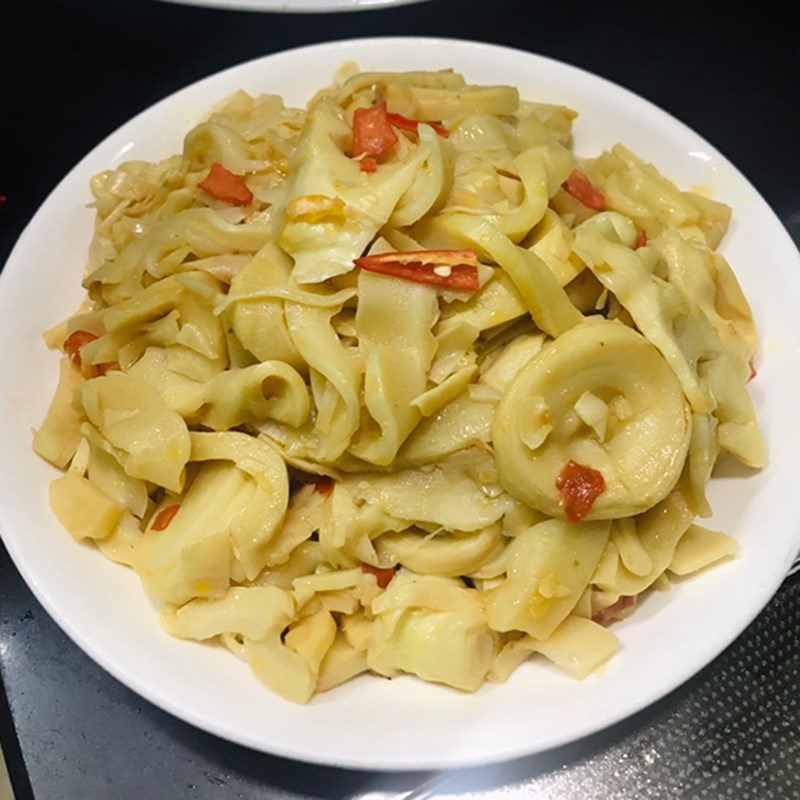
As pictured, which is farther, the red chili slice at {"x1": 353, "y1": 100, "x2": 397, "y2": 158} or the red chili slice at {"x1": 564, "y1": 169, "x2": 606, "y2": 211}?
the red chili slice at {"x1": 564, "y1": 169, "x2": 606, "y2": 211}

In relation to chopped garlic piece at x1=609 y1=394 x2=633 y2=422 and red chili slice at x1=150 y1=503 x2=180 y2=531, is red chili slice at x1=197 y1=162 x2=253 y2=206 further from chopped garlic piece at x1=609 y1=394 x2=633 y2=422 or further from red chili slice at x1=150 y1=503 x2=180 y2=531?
chopped garlic piece at x1=609 y1=394 x2=633 y2=422

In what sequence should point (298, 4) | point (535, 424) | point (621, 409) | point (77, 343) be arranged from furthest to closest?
point (298, 4)
point (77, 343)
point (621, 409)
point (535, 424)

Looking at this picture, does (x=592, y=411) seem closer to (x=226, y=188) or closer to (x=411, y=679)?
A: (x=411, y=679)

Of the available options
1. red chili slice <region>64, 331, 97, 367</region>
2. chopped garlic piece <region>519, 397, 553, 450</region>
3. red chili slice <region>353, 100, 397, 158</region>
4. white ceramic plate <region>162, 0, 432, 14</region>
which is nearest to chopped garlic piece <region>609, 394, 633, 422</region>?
chopped garlic piece <region>519, 397, 553, 450</region>

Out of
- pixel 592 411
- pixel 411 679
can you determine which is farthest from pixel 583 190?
pixel 411 679

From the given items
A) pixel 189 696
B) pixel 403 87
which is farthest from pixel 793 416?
pixel 189 696

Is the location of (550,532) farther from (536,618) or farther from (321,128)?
(321,128)

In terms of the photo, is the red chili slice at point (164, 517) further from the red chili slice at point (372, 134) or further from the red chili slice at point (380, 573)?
the red chili slice at point (372, 134)
